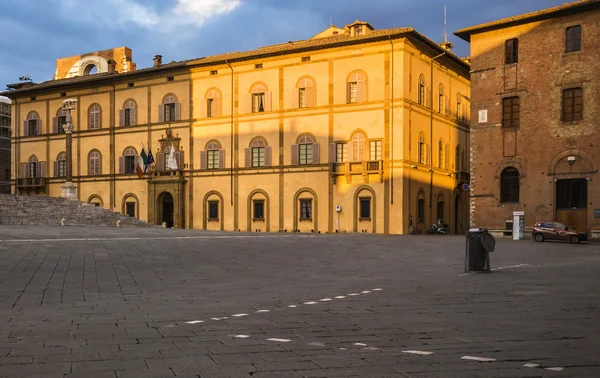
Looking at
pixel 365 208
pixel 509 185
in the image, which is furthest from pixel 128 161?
pixel 509 185

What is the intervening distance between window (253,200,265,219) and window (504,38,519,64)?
65.4 feet

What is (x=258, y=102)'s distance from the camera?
4788 cm

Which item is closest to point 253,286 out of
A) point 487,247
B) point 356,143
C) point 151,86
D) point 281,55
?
point 487,247

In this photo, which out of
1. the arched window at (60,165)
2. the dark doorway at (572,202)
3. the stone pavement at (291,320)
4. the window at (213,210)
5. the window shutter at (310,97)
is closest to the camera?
the stone pavement at (291,320)

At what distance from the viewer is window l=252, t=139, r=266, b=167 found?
156 ft

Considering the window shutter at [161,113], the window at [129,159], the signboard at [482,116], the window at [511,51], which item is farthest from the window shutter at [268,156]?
the window at [511,51]

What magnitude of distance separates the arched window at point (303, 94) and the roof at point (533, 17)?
11.5m

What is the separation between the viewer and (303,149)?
1802 inches

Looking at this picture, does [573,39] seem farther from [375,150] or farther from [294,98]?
[294,98]

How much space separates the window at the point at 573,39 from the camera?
3422 centimetres

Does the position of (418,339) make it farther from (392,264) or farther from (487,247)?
(392,264)

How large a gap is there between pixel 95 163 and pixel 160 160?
694 centimetres

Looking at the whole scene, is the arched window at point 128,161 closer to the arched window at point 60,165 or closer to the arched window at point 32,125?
the arched window at point 60,165

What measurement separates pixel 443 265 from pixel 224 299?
8173 millimetres
